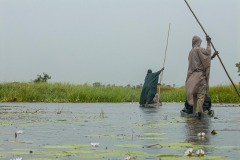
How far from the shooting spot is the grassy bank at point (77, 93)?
3872 centimetres

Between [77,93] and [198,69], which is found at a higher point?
[77,93]

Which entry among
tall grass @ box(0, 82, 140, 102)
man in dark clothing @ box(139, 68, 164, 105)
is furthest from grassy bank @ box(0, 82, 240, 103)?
man in dark clothing @ box(139, 68, 164, 105)

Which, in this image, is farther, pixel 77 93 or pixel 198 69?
pixel 77 93

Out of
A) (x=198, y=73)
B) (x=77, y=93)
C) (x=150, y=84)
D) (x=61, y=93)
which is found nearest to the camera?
(x=198, y=73)

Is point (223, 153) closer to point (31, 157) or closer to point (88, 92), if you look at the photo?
point (31, 157)

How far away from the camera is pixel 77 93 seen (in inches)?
1565

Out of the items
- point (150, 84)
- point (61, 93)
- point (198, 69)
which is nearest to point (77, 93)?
point (61, 93)

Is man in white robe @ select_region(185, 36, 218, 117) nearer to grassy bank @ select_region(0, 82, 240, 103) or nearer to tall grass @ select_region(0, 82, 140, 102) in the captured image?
grassy bank @ select_region(0, 82, 240, 103)

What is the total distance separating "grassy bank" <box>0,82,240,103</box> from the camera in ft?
127

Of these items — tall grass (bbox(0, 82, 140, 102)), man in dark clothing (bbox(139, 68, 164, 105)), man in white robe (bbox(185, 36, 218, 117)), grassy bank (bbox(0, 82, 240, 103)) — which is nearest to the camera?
man in white robe (bbox(185, 36, 218, 117))

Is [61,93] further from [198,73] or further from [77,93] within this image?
[198,73]

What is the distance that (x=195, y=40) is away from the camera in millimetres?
16500

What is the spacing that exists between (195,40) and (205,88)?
133cm

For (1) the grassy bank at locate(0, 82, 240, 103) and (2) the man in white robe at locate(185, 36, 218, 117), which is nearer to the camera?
(2) the man in white robe at locate(185, 36, 218, 117)
